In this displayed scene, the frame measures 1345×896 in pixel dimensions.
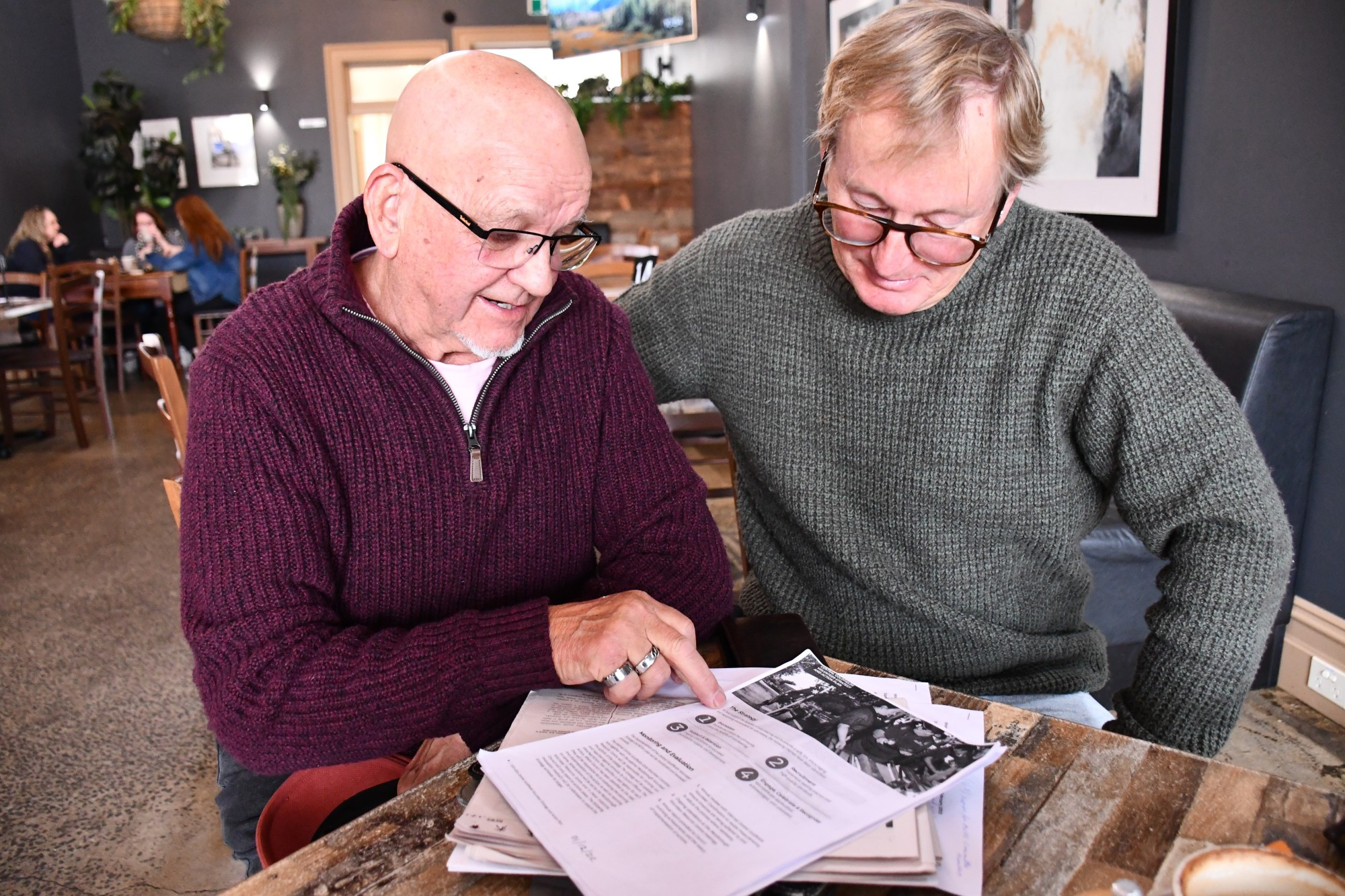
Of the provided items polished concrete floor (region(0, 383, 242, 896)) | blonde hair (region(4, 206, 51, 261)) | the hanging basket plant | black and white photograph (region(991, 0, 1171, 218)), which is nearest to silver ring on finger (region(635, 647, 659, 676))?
polished concrete floor (region(0, 383, 242, 896))

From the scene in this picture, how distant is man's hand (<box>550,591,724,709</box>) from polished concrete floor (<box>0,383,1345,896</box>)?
4.81 ft

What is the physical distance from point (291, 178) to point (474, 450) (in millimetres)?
9970

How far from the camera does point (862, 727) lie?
85 cm

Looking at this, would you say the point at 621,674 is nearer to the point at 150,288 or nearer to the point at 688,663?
the point at 688,663

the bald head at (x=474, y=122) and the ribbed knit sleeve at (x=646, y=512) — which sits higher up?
the bald head at (x=474, y=122)

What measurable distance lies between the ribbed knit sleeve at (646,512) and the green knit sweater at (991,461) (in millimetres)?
189

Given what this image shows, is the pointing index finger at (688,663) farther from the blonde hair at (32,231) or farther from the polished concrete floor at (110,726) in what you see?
the blonde hair at (32,231)

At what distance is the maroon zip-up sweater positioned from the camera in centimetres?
98

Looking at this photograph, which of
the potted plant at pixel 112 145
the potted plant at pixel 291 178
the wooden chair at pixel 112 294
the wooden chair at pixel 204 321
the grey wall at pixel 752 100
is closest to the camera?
the grey wall at pixel 752 100

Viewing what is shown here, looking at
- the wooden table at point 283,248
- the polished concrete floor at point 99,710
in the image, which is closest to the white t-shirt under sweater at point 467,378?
the polished concrete floor at point 99,710

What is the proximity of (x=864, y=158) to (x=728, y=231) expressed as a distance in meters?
0.41

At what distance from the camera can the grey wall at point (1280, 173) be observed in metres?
2.12

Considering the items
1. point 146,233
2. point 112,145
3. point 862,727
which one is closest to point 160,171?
point 112,145

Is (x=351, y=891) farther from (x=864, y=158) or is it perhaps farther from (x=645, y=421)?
(x=864, y=158)
